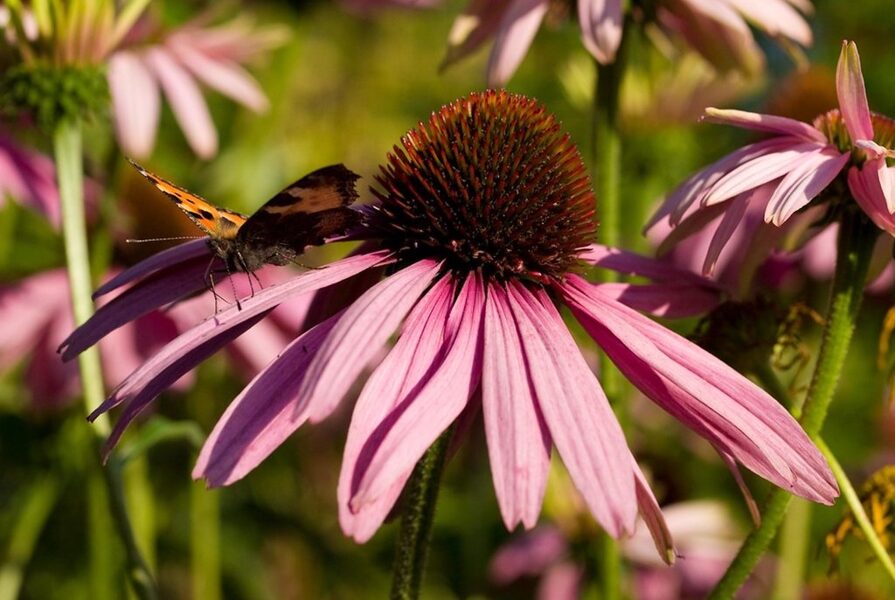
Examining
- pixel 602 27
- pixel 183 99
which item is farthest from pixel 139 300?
pixel 183 99

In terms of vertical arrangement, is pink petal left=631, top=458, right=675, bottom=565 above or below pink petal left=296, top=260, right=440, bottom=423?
below

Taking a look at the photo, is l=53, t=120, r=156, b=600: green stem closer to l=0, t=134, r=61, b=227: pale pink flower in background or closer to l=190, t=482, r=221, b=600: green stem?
l=0, t=134, r=61, b=227: pale pink flower in background

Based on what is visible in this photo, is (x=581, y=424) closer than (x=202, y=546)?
Yes

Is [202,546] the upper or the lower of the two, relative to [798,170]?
lower

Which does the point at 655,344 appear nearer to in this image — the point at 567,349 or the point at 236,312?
the point at 567,349

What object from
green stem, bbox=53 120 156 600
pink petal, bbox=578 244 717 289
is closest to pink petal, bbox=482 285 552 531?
pink petal, bbox=578 244 717 289

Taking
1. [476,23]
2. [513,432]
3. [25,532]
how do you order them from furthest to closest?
[25,532]
[476,23]
[513,432]

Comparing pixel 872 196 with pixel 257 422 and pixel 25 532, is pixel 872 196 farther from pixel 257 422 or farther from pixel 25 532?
pixel 25 532
